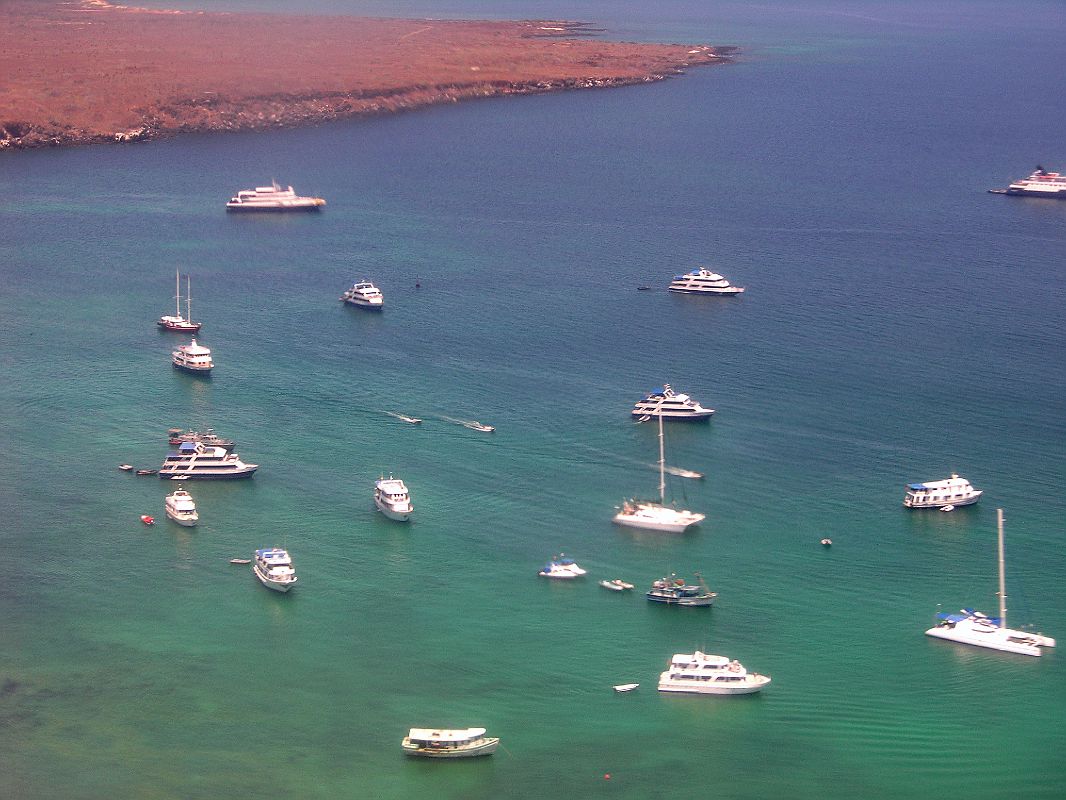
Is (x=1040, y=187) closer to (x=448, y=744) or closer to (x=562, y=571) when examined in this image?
(x=562, y=571)

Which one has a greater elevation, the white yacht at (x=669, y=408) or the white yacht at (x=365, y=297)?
the white yacht at (x=365, y=297)

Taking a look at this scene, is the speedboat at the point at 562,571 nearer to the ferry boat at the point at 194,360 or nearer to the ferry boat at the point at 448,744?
the ferry boat at the point at 448,744

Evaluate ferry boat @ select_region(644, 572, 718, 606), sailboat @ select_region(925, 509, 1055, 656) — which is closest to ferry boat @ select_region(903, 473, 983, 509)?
sailboat @ select_region(925, 509, 1055, 656)

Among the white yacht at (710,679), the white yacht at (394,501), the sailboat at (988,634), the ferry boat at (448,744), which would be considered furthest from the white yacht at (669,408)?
the ferry boat at (448,744)

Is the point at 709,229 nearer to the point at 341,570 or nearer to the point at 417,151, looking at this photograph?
the point at 417,151

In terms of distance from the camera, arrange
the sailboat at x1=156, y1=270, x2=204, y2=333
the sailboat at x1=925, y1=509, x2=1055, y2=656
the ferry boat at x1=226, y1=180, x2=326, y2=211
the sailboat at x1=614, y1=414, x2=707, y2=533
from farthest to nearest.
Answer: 1. the ferry boat at x1=226, y1=180, x2=326, y2=211
2. the sailboat at x1=156, y1=270, x2=204, y2=333
3. the sailboat at x1=614, y1=414, x2=707, y2=533
4. the sailboat at x1=925, y1=509, x2=1055, y2=656

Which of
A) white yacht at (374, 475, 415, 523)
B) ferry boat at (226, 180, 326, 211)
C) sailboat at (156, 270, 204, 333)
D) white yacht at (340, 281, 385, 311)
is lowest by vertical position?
white yacht at (374, 475, 415, 523)

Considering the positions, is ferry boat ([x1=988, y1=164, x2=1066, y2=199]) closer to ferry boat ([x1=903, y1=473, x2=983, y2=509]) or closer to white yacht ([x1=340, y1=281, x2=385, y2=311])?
white yacht ([x1=340, y1=281, x2=385, y2=311])
